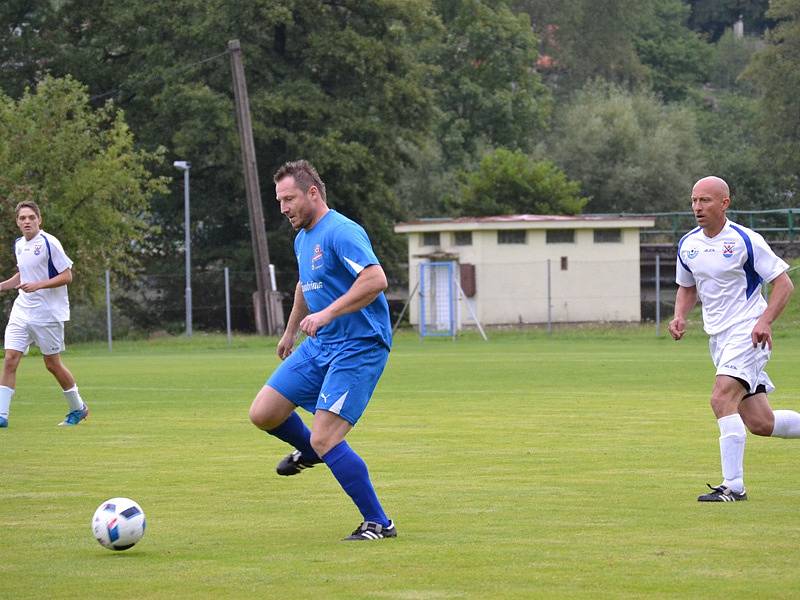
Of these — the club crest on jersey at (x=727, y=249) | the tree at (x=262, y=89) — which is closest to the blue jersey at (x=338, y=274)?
the club crest on jersey at (x=727, y=249)

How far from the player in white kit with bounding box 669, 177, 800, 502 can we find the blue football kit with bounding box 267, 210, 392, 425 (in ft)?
7.58

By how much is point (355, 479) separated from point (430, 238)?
4217 centimetres

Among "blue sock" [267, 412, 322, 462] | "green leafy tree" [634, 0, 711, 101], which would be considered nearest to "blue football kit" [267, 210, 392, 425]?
"blue sock" [267, 412, 322, 462]

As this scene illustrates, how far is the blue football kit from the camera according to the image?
8.20 m

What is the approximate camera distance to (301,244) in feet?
28.1

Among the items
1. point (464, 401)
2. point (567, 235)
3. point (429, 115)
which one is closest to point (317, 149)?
point (429, 115)

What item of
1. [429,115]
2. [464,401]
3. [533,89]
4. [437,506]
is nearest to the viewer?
[437,506]

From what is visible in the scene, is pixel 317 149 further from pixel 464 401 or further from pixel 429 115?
pixel 464 401

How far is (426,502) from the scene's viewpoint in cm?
966

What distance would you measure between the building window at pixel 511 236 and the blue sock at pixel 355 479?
40861 mm

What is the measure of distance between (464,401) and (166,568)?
457 inches

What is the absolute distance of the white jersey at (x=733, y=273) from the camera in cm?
972

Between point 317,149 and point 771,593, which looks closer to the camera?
point 771,593

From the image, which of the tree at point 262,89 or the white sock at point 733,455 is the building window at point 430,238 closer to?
the tree at point 262,89
